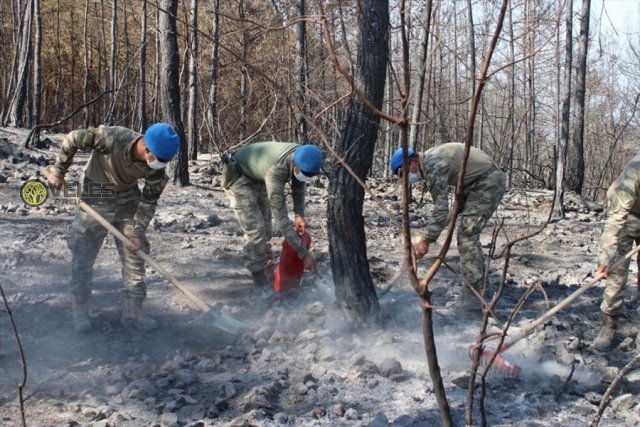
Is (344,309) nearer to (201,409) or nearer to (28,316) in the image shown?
(201,409)

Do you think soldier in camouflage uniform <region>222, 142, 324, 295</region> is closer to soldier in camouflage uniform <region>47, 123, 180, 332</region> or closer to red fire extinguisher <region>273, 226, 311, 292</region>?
red fire extinguisher <region>273, 226, 311, 292</region>

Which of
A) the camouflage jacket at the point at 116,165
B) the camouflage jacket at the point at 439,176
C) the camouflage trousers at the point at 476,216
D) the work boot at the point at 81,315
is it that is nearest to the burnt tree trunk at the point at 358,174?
the camouflage jacket at the point at 439,176

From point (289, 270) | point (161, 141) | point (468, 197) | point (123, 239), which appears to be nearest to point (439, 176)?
point (468, 197)

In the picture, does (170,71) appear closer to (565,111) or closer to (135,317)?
(135,317)

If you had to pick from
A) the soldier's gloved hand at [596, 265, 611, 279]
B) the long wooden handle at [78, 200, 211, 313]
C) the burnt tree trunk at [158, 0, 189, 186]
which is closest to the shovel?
the long wooden handle at [78, 200, 211, 313]

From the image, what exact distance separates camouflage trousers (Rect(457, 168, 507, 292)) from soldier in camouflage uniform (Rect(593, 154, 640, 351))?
863mm

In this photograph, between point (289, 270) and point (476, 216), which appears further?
point (289, 270)

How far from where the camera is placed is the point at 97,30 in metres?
27.9

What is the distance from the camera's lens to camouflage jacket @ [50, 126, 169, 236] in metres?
4.35

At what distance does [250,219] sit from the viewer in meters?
5.36

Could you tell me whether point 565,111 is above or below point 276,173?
above

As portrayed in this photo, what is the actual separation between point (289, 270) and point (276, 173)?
878mm

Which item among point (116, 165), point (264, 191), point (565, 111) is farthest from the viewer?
point (565, 111)

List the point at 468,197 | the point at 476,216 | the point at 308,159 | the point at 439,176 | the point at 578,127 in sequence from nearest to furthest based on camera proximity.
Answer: the point at 308,159, the point at 439,176, the point at 476,216, the point at 468,197, the point at 578,127
